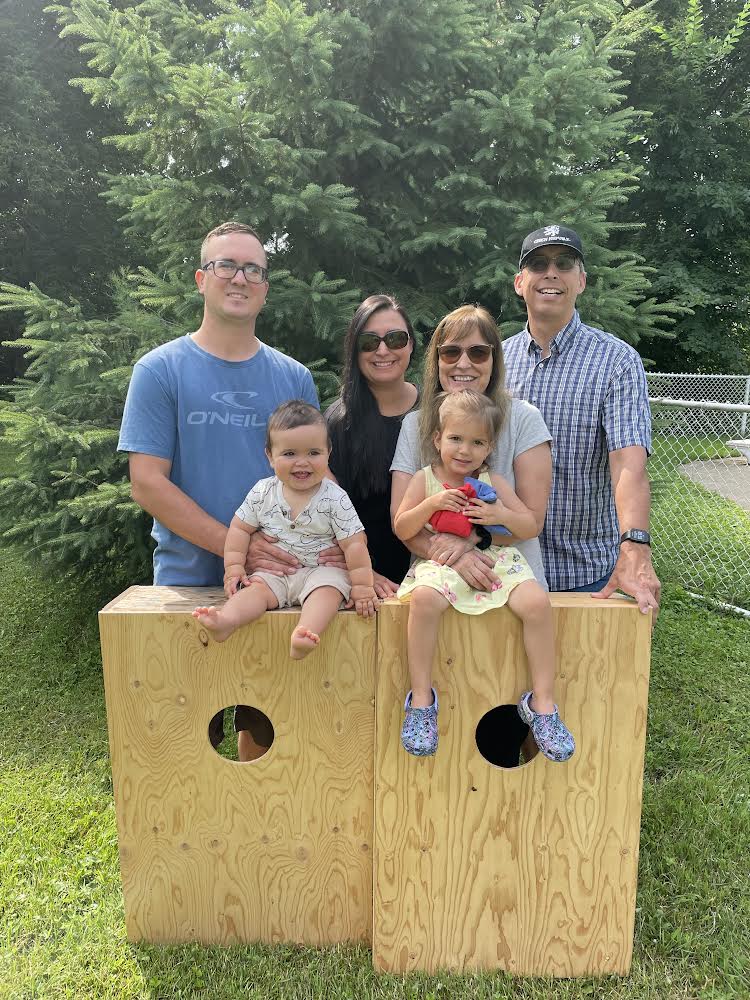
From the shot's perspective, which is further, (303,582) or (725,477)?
(725,477)

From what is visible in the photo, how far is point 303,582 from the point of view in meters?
2.33

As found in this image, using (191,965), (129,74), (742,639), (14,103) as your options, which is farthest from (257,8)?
(14,103)

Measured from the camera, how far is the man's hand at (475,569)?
217cm

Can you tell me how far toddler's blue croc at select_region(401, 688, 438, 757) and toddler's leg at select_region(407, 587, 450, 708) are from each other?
0.02m

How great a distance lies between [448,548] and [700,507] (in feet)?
21.3

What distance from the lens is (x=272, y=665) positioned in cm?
236

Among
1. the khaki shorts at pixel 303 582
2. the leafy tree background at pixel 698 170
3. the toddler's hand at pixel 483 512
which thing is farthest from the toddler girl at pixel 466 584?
the leafy tree background at pixel 698 170

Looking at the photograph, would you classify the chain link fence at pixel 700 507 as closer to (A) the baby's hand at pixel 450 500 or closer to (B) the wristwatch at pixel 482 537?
(B) the wristwatch at pixel 482 537

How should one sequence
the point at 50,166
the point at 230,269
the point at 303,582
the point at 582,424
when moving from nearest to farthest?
the point at 303,582
the point at 230,269
the point at 582,424
the point at 50,166

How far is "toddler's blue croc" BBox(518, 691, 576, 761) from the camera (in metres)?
2.12

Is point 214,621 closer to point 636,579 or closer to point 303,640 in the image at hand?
point 303,640

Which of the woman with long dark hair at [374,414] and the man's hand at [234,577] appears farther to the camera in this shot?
the woman with long dark hair at [374,414]

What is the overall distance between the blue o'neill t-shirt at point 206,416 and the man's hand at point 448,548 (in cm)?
72

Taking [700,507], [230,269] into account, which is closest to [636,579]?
[230,269]
